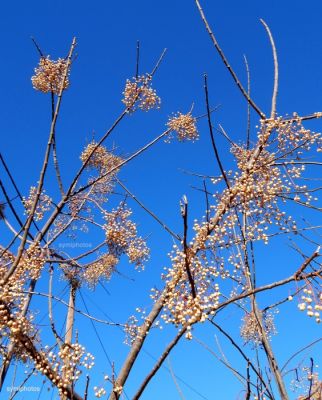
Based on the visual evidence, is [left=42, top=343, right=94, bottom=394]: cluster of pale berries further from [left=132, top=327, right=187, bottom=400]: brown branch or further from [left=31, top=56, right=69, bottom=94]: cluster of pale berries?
[left=31, top=56, right=69, bottom=94]: cluster of pale berries

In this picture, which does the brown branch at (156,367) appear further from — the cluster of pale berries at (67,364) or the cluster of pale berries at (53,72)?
the cluster of pale berries at (53,72)

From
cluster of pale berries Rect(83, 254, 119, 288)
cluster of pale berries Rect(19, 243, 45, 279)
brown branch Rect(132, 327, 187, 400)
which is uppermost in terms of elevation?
cluster of pale berries Rect(83, 254, 119, 288)

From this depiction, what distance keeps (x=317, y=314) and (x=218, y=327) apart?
64cm

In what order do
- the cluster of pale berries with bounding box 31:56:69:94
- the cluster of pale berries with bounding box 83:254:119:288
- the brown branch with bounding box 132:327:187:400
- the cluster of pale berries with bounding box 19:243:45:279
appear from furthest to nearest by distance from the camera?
the cluster of pale berries with bounding box 83:254:119:288
the cluster of pale berries with bounding box 31:56:69:94
the cluster of pale berries with bounding box 19:243:45:279
the brown branch with bounding box 132:327:187:400

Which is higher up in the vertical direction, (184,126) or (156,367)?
(184,126)

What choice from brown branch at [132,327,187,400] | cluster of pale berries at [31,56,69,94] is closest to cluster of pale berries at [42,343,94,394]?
brown branch at [132,327,187,400]

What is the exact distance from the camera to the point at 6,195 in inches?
144

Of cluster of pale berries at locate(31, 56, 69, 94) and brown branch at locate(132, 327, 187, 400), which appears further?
cluster of pale berries at locate(31, 56, 69, 94)

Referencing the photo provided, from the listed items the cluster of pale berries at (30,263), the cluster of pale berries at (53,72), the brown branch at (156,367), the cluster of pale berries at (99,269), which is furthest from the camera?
the cluster of pale berries at (99,269)

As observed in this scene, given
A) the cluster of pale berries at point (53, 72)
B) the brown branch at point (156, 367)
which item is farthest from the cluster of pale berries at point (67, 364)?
the cluster of pale berries at point (53, 72)

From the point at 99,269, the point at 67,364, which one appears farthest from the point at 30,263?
the point at 99,269

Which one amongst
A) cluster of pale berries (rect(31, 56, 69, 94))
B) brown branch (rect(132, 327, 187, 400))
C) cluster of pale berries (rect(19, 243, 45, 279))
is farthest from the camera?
cluster of pale berries (rect(31, 56, 69, 94))

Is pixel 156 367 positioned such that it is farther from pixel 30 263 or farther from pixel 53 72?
pixel 53 72

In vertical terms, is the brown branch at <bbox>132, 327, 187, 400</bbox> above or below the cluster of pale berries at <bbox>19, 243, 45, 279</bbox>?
below
